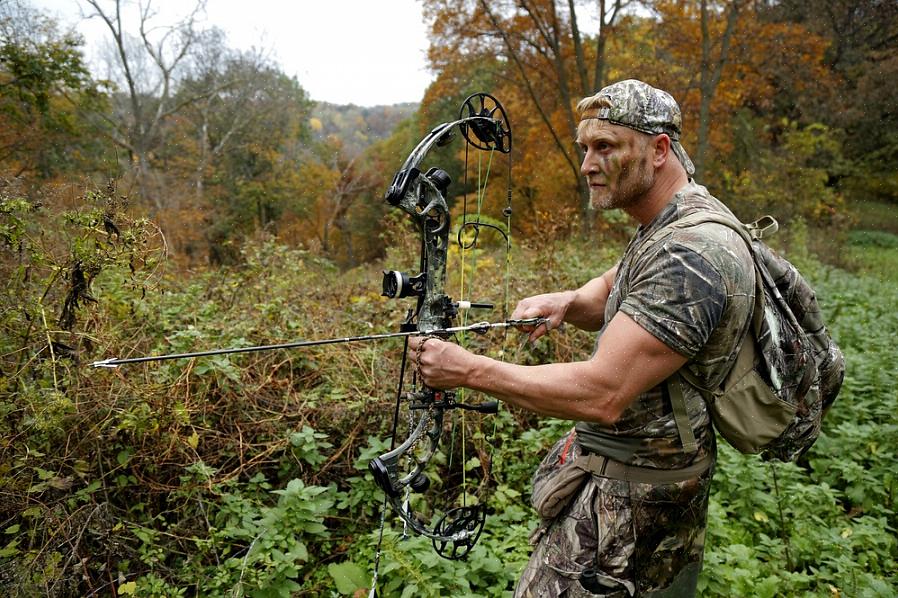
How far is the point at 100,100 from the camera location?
19.5 meters

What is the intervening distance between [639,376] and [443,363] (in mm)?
655

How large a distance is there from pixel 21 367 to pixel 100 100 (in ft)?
65.4

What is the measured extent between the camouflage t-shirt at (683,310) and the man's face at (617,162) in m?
0.15

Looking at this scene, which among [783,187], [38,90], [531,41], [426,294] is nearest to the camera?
[426,294]

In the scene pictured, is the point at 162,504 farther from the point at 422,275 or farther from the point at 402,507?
the point at 422,275

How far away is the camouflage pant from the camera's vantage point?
80.8 inches

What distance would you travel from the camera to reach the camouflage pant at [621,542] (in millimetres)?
2053

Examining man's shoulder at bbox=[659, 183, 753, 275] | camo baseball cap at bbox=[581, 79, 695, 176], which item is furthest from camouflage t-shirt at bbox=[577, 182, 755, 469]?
camo baseball cap at bbox=[581, 79, 695, 176]

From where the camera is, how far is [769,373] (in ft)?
6.46

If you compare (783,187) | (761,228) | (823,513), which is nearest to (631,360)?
(761,228)

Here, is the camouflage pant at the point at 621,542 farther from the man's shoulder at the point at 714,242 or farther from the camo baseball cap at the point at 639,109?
the camo baseball cap at the point at 639,109

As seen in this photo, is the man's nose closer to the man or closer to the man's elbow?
the man

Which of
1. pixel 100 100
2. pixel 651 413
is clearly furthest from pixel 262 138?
pixel 651 413

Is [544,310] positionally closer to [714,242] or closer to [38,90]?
[714,242]
